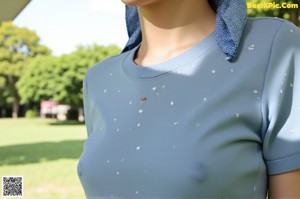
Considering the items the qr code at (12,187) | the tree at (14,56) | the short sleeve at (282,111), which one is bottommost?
the tree at (14,56)

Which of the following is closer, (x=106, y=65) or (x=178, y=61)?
(x=178, y=61)

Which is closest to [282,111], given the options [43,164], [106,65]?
[106,65]

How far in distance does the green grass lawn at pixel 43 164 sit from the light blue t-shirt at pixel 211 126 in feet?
15.1

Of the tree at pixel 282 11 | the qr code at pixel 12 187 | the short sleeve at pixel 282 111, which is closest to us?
the short sleeve at pixel 282 111

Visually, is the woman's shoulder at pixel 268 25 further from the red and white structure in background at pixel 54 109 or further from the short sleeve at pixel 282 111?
the red and white structure in background at pixel 54 109

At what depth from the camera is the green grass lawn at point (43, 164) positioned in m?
6.04

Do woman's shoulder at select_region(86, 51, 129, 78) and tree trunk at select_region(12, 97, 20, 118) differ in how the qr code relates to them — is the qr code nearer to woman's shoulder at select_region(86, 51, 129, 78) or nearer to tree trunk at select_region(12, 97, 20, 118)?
woman's shoulder at select_region(86, 51, 129, 78)

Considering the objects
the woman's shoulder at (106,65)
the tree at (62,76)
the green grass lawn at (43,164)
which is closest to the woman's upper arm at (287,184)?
the woman's shoulder at (106,65)

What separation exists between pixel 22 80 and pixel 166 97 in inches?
844

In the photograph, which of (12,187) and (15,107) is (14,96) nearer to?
(15,107)

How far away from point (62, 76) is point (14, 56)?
5.47 m

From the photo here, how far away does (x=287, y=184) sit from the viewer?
2.12ft

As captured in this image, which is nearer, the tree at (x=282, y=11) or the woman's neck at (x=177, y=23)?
the woman's neck at (x=177, y=23)

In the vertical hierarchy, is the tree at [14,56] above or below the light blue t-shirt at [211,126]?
below
